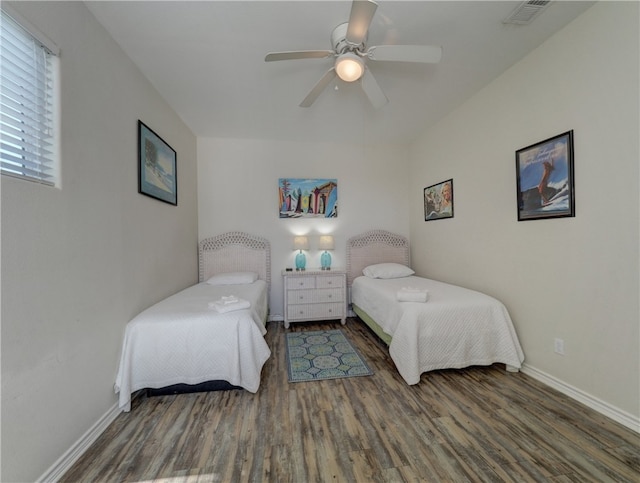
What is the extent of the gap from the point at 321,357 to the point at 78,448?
5.91 feet

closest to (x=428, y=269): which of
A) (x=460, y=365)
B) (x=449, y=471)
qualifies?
(x=460, y=365)

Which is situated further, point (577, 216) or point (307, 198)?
point (307, 198)

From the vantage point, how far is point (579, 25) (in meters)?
1.79

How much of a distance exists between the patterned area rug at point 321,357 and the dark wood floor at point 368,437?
0.16 metres

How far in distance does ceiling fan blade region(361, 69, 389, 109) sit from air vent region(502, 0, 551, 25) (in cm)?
90

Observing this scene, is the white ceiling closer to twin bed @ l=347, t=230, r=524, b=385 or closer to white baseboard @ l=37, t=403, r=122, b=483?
twin bed @ l=347, t=230, r=524, b=385

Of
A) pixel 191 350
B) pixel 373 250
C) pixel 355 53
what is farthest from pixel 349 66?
pixel 373 250

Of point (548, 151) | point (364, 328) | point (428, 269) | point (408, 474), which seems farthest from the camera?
point (428, 269)

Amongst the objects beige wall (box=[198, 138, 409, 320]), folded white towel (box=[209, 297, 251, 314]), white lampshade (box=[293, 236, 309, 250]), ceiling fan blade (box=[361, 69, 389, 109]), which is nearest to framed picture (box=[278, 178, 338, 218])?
beige wall (box=[198, 138, 409, 320])

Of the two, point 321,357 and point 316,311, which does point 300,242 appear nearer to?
point 316,311

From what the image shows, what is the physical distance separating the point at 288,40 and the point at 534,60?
6.55 ft

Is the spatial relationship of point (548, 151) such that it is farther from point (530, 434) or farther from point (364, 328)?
point (364, 328)

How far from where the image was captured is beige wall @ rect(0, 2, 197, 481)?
1162mm

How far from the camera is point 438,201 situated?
3471mm
